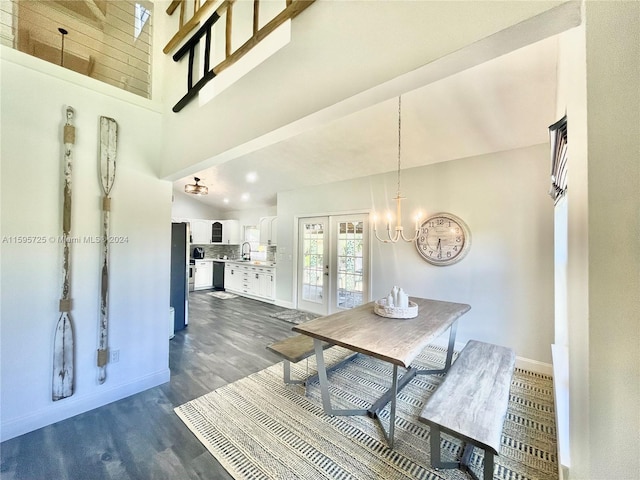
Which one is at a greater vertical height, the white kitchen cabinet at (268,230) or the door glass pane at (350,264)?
the white kitchen cabinet at (268,230)

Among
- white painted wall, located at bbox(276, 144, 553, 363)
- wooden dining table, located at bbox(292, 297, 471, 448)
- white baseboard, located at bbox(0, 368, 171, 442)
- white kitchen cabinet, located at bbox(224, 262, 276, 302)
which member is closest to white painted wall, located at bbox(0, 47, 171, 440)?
white baseboard, located at bbox(0, 368, 171, 442)

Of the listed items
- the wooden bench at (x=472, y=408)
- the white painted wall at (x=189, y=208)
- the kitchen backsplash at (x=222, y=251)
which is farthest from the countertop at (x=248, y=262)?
the wooden bench at (x=472, y=408)

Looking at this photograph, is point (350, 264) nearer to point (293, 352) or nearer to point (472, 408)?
point (293, 352)

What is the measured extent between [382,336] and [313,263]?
340cm

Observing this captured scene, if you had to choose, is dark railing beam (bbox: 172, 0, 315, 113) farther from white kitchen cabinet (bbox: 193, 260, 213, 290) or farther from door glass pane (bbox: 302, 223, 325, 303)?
white kitchen cabinet (bbox: 193, 260, 213, 290)

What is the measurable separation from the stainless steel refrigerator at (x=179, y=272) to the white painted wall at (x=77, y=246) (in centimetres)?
170

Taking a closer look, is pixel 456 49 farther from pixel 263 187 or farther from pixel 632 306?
pixel 263 187

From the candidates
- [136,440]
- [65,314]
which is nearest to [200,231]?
[65,314]

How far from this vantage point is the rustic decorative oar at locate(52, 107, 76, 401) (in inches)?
79.9

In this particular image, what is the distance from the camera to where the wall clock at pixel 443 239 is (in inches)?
131

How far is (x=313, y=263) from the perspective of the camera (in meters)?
5.24

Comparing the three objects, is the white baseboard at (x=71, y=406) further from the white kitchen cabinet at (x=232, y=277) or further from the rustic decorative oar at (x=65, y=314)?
the white kitchen cabinet at (x=232, y=277)

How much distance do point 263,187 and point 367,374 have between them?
4.40 metres

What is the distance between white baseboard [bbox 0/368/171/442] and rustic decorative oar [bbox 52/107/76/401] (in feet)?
0.30
